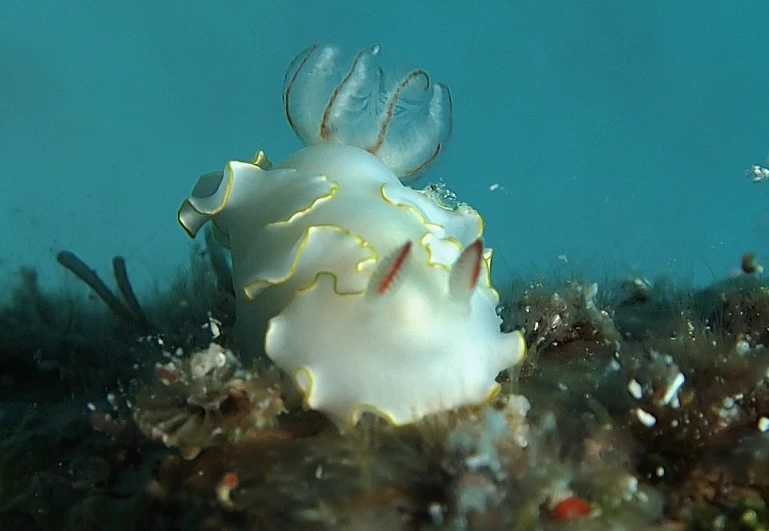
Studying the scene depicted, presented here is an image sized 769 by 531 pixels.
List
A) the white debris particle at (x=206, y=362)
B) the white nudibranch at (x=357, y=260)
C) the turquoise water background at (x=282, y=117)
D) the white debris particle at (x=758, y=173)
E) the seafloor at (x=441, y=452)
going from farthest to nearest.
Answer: the turquoise water background at (x=282, y=117), the white debris particle at (x=758, y=173), the white debris particle at (x=206, y=362), the white nudibranch at (x=357, y=260), the seafloor at (x=441, y=452)

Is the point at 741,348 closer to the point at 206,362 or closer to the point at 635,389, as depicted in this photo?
the point at 635,389

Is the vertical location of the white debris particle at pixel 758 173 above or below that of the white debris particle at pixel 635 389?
above

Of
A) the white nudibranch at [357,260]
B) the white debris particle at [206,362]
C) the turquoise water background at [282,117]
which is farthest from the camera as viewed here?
the turquoise water background at [282,117]

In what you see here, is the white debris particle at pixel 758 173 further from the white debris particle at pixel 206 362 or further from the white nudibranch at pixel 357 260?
the white debris particle at pixel 206 362

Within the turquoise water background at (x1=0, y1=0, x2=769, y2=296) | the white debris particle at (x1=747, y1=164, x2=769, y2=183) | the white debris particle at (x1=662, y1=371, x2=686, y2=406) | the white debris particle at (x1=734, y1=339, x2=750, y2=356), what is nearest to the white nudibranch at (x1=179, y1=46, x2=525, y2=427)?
the white debris particle at (x1=662, y1=371, x2=686, y2=406)

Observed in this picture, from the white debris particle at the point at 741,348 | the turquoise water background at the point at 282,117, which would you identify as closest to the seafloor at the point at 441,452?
the white debris particle at the point at 741,348

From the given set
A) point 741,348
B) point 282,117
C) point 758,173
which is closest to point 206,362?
point 741,348

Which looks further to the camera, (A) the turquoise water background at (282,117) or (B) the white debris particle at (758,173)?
(A) the turquoise water background at (282,117)

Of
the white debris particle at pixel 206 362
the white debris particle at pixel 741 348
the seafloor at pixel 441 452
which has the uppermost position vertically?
the white debris particle at pixel 206 362
